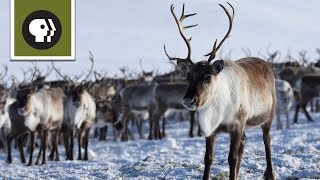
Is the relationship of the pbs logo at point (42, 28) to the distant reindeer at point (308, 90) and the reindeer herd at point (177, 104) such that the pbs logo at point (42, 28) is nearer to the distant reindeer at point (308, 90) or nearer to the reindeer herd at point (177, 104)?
the reindeer herd at point (177, 104)

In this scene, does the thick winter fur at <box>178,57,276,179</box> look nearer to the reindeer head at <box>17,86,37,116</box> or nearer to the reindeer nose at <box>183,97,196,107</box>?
the reindeer nose at <box>183,97,196,107</box>

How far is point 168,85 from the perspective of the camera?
19078 millimetres

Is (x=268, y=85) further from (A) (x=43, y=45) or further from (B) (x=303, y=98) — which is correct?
(B) (x=303, y=98)

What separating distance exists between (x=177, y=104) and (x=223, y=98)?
12877 mm

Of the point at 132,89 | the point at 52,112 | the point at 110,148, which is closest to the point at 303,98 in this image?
the point at 132,89

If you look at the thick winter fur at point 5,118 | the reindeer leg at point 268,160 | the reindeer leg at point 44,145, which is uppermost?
the reindeer leg at point 268,160

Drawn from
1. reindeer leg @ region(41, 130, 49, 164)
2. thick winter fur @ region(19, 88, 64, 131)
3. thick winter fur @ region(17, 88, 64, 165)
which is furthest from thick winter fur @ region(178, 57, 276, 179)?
thick winter fur @ region(19, 88, 64, 131)

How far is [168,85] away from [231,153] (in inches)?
525

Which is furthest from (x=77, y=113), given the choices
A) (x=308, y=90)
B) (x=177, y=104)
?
(x=308, y=90)

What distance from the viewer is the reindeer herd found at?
5680 millimetres

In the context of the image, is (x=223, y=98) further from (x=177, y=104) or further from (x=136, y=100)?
(x=136, y=100)

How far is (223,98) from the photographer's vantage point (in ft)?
18.8

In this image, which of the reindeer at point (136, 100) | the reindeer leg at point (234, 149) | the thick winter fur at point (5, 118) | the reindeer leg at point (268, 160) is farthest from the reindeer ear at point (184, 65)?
the reindeer at point (136, 100)

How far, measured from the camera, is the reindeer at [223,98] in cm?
552
